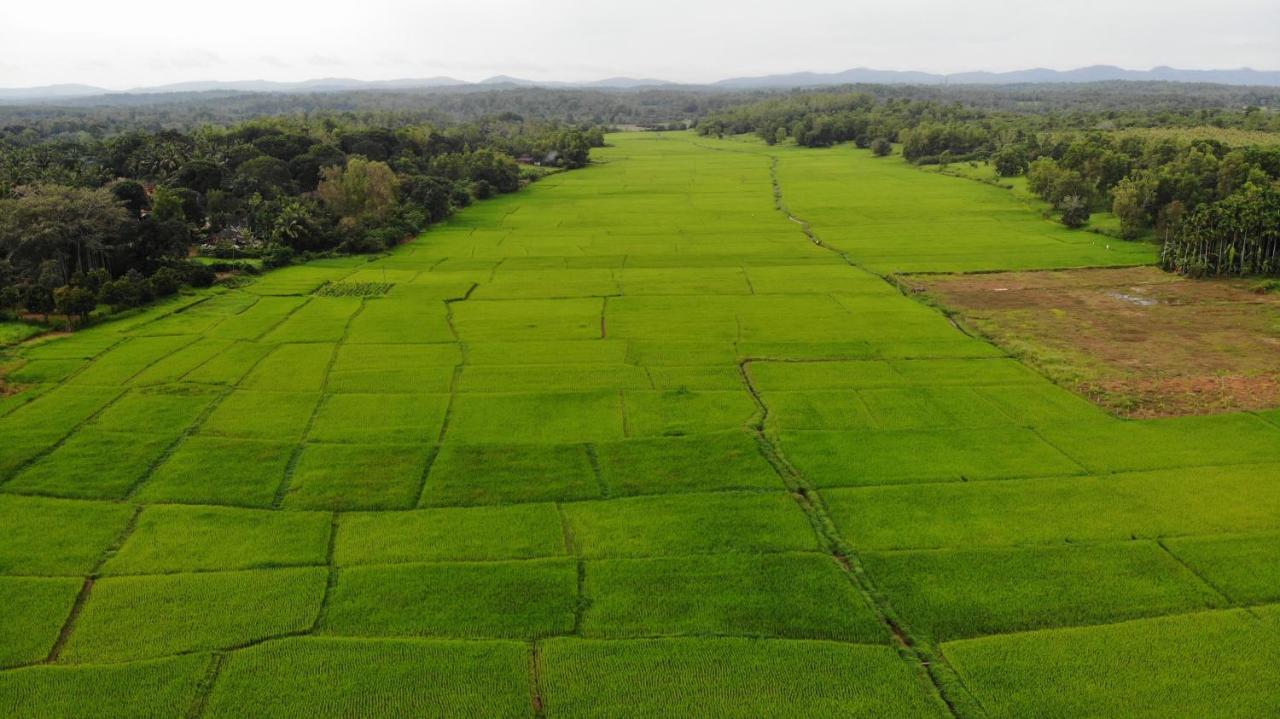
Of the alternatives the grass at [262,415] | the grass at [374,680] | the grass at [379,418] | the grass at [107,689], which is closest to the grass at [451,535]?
the grass at [374,680]

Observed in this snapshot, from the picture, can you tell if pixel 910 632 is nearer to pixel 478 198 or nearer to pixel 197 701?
pixel 197 701

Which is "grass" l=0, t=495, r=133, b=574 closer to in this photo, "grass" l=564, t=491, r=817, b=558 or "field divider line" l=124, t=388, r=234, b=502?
"field divider line" l=124, t=388, r=234, b=502

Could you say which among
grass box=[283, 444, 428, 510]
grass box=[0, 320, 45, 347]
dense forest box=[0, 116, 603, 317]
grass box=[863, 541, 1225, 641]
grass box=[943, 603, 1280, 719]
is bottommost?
grass box=[943, 603, 1280, 719]

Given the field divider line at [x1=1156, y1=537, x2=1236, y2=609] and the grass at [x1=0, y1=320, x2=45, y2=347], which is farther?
the grass at [x1=0, y1=320, x2=45, y2=347]

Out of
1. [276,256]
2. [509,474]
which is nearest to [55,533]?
[509,474]

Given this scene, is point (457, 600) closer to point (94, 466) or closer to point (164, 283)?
point (94, 466)

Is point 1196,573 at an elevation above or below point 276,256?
below

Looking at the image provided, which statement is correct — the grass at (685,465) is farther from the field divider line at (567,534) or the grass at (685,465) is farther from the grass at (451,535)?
the grass at (451,535)

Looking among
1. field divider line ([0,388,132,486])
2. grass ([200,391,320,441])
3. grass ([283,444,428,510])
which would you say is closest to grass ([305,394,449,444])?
grass ([200,391,320,441])

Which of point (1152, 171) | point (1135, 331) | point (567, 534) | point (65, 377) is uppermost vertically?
point (1152, 171)
